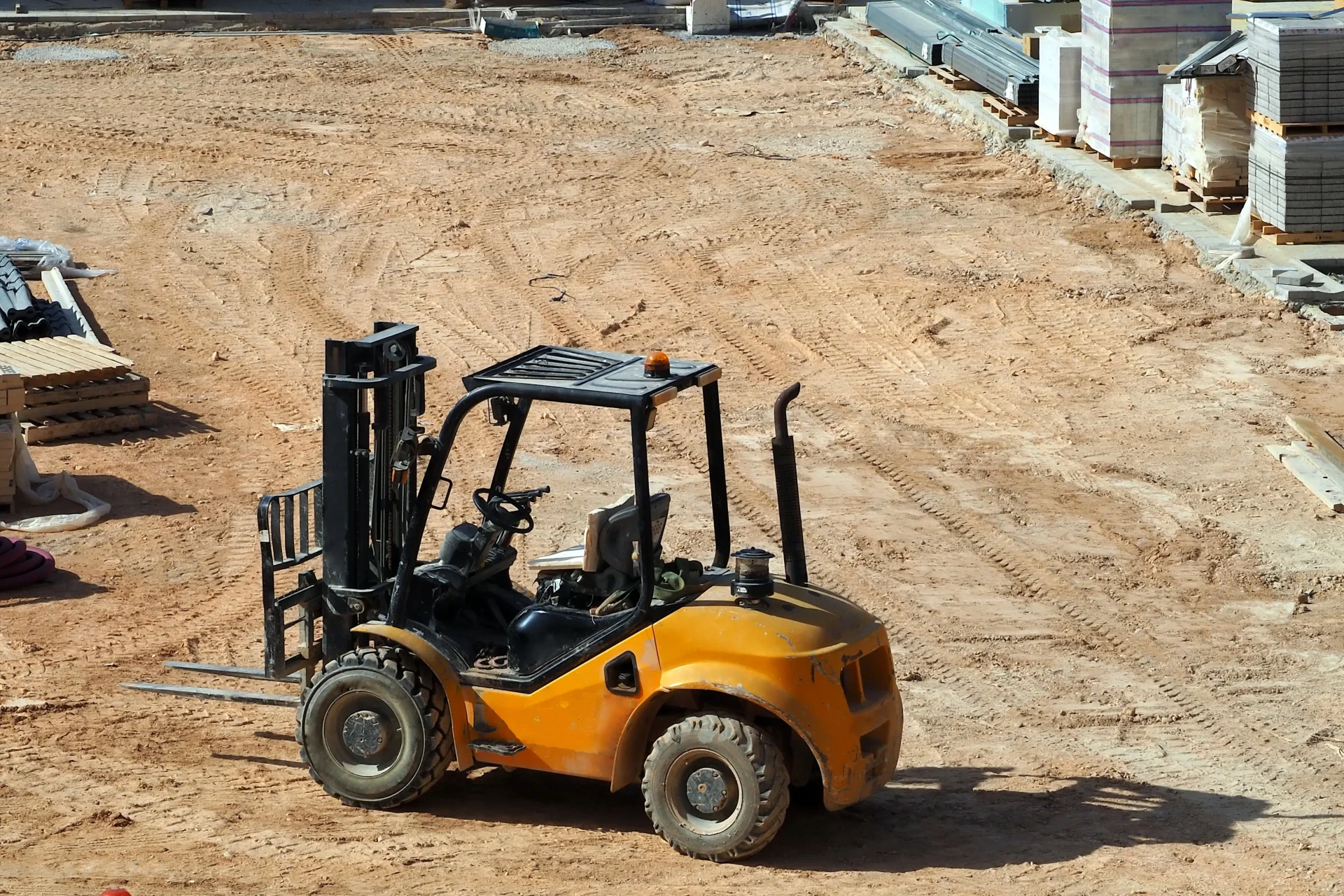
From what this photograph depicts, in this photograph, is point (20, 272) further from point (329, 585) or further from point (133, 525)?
point (329, 585)

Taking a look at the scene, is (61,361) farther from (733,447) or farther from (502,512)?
(502,512)

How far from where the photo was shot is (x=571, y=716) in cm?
729

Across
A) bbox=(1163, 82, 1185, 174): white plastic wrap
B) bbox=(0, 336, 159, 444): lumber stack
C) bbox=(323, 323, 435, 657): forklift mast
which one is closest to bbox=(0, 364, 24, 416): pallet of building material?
bbox=(0, 336, 159, 444): lumber stack

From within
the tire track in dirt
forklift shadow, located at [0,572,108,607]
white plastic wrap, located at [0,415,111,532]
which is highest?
white plastic wrap, located at [0,415,111,532]

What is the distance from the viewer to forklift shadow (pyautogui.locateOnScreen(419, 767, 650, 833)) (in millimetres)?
7621

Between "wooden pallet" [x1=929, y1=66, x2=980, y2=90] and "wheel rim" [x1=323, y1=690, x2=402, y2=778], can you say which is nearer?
"wheel rim" [x1=323, y1=690, x2=402, y2=778]

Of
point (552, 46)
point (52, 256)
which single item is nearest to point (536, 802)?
point (52, 256)

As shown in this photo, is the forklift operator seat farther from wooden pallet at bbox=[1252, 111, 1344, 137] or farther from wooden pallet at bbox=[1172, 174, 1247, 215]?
wooden pallet at bbox=[1172, 174, 1247, 215]

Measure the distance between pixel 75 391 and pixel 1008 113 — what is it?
12888 millimetres

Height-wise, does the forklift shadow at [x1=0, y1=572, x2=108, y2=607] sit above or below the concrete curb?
below

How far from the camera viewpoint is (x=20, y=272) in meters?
17.3

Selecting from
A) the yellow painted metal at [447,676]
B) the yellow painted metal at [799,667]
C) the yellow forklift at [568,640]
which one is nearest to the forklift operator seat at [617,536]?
the yellow forklift at [568,640]

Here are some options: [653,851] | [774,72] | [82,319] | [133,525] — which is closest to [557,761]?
[653,851]

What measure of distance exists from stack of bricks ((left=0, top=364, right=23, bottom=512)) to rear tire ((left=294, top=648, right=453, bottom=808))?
5.31 m
